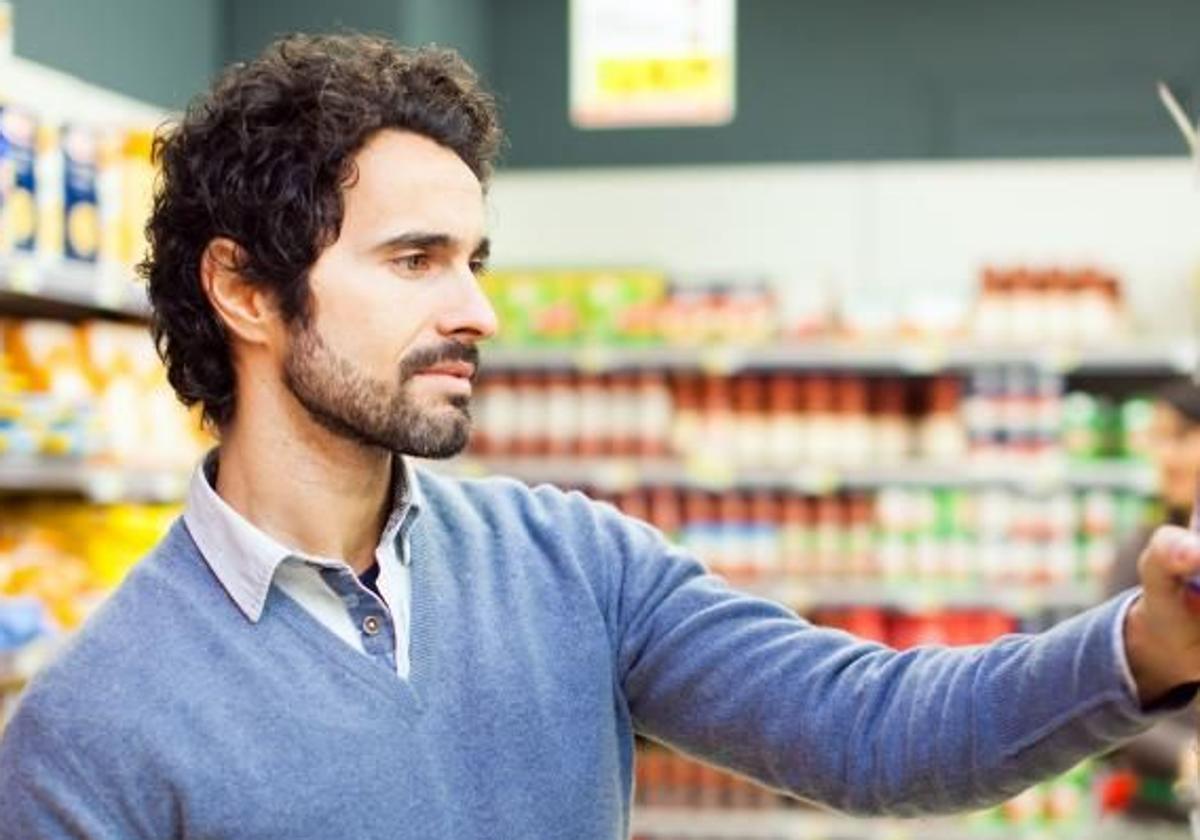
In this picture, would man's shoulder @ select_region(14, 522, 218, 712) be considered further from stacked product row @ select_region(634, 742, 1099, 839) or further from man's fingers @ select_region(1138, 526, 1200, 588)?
stacked product row @ select_region(634, 742, 1099, 839)

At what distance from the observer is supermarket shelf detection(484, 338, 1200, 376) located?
241 inches

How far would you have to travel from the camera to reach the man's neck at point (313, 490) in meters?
1.89

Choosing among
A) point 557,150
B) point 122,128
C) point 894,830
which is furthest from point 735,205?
point 122,128

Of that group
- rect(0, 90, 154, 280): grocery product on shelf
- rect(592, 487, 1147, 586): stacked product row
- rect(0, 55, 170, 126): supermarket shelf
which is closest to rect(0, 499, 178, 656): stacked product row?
rect(0, 90, 154, 280): grocery product on shelf

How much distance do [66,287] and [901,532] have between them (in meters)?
3.36

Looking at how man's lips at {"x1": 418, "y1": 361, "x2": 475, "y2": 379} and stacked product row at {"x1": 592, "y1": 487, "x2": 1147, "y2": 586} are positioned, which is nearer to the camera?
man's lips at {"x1": 418, "y1": 361, "x2": 475, "y2": 379}

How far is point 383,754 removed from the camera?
1710 mm

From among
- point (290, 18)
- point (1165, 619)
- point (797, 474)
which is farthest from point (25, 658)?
point (290, 18)

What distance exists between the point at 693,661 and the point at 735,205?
5.27 metres

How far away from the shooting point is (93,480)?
395 centimetres

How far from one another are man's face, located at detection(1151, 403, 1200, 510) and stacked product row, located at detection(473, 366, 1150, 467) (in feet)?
4.83

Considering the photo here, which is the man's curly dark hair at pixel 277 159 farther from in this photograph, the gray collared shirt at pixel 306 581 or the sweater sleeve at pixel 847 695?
the sweater sleeve at pixel 847 695

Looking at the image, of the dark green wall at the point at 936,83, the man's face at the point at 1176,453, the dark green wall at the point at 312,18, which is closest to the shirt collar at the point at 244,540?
the man's face at the point at 1176,453

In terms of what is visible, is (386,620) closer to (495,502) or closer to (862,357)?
(495,502)
